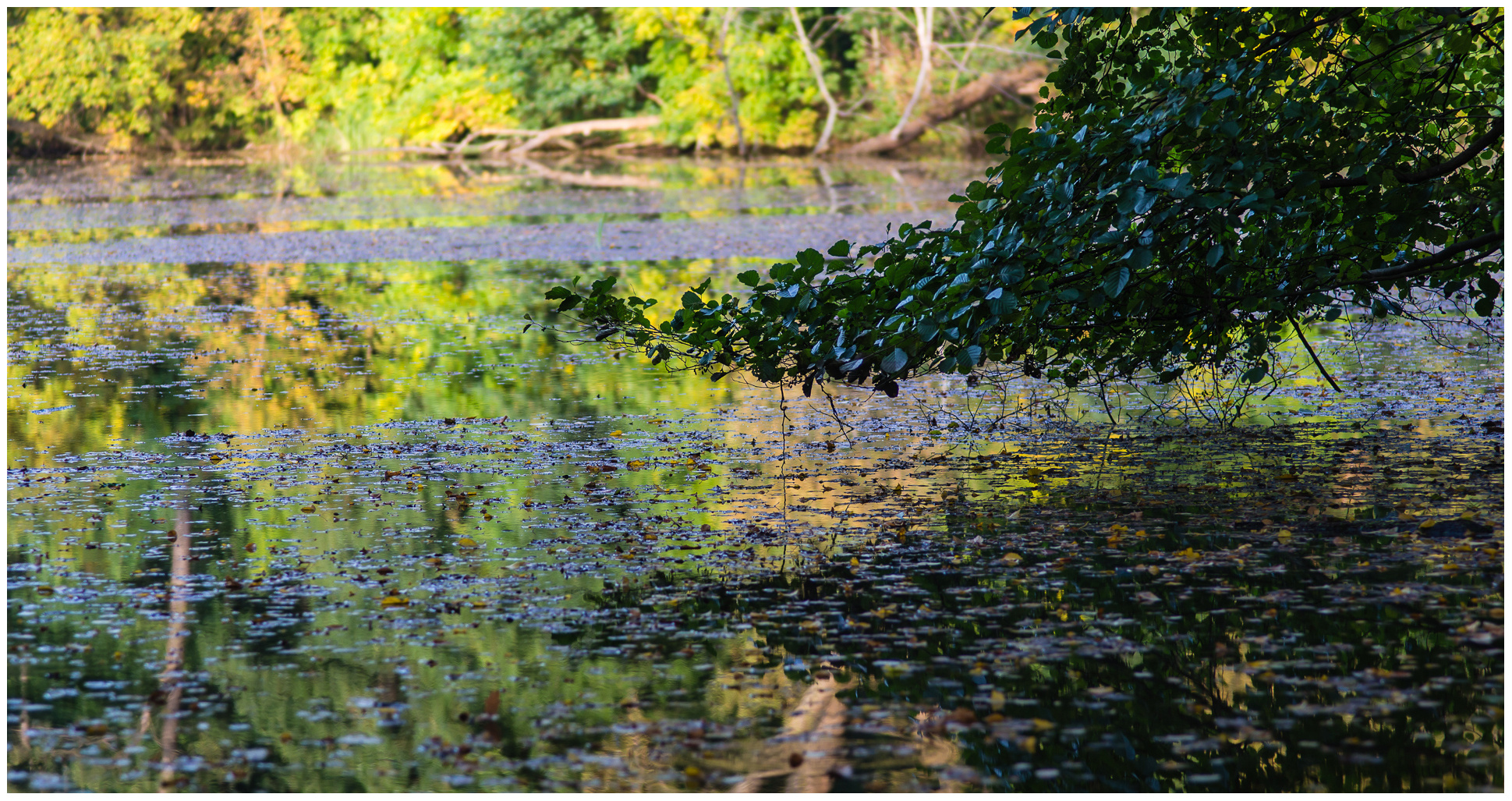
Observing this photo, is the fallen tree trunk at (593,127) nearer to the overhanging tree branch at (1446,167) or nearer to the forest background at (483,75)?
the forest background at (483,75)

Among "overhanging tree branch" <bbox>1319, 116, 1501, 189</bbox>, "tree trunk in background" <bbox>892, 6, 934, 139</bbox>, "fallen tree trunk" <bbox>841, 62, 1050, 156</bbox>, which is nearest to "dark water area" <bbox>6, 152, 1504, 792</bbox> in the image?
"overhanging tree branch" <bbox>1319, 116, 1501, 189</bbox>

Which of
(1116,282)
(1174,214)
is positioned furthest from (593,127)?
(1174,214)

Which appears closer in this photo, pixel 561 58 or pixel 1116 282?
pixel 1116 282

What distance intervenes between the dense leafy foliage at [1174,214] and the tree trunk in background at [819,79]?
29.1 m

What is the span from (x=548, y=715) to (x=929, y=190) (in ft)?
76.8

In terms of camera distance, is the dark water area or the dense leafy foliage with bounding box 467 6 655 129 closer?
the dark water area

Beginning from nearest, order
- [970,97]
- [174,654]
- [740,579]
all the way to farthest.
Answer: [174,654], [740,579], [970,97]

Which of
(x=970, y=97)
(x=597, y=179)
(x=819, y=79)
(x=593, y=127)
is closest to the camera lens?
(x=597, y=179)

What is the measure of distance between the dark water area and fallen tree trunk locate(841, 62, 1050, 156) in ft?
85.0

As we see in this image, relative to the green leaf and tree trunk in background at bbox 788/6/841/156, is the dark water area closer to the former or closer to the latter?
the green leaf

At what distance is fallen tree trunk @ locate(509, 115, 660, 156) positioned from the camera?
4278 centimetres

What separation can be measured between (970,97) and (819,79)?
3670 millimetres

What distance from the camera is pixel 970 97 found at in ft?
124

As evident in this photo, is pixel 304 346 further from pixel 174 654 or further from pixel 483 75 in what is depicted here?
pixel 483 75
